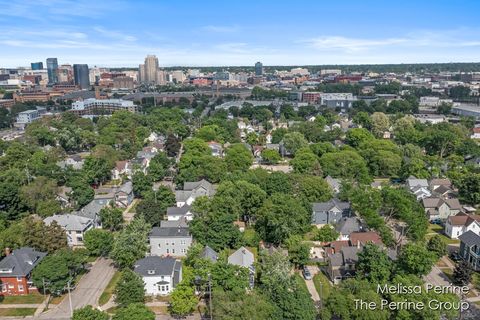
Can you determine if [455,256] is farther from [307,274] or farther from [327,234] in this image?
[307,274]

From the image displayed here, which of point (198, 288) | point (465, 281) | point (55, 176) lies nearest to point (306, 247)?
point (198, 288)

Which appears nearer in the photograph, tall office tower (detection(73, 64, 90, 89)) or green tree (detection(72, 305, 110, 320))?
green tree (detection(72, 305, 110, 320))

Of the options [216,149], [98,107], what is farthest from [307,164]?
[98,107]

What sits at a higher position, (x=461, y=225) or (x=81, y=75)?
(x=81, y=75)

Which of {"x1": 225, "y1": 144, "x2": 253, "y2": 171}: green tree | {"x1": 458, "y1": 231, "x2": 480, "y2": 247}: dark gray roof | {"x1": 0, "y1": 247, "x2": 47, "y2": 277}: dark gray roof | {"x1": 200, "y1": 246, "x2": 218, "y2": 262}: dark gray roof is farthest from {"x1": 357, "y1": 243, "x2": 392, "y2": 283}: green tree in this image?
{"x1": 225, "y1": 144, "x2": 253, "y2": 171}: green tree

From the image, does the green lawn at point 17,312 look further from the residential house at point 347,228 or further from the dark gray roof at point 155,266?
the residential house at point 347,228

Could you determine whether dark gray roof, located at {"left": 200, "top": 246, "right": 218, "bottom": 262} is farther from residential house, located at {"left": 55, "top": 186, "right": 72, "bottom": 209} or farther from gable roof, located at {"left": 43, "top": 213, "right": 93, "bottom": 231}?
residential house, located at {"left": 55, "top": 186, "right": 72, "bottom": 209}

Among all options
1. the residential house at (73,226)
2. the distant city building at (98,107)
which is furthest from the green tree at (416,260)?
the distant city building at (98,107)
